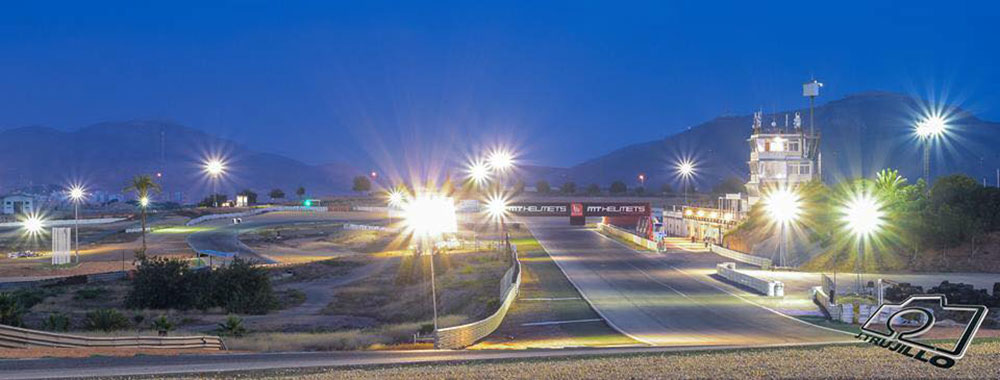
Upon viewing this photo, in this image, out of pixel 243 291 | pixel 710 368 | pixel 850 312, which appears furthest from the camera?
pixel 243 291

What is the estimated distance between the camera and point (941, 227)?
55.2 meters

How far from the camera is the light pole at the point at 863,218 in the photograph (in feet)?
148

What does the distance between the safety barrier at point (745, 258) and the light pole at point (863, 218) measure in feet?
18.3

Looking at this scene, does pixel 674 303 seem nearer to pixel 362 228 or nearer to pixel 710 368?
pixel 710 368

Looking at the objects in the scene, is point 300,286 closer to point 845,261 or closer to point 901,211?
point 845,261

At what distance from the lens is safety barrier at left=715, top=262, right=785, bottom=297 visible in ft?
133

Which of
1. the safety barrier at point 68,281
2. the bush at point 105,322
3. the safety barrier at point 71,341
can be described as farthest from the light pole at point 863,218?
the safety barrier at point 68,281

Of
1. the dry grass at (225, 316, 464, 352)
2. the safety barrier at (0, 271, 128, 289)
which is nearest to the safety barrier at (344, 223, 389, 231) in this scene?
the safety barrier at (0, 271, 128, 289)

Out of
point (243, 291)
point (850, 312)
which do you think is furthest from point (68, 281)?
point (850, 312)

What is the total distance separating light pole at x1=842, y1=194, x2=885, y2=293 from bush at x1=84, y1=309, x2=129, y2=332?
3433 cm

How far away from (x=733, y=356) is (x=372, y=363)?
8425 millimetres

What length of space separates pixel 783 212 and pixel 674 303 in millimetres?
23135

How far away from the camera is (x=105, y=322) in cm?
3303

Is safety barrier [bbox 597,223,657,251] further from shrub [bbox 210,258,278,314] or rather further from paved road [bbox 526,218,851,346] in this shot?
shrub [bbox 210,258,278,314]
